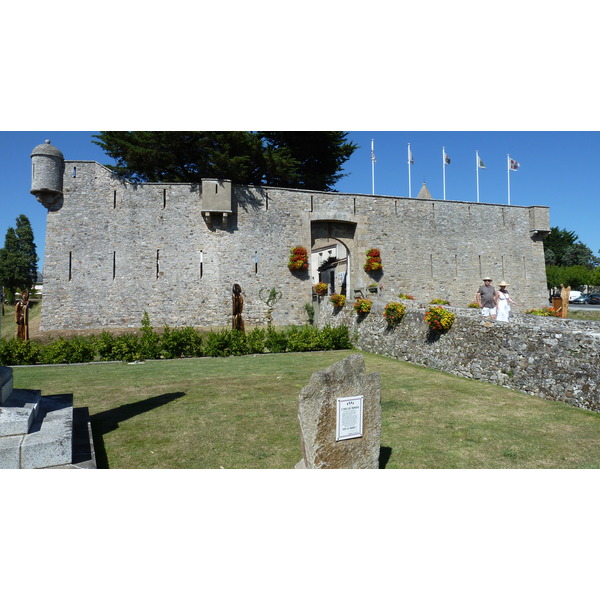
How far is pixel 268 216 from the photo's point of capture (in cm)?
2050

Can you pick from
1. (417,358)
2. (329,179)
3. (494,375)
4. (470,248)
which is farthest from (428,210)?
(494,375)

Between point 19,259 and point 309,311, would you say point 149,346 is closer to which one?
point 309,311

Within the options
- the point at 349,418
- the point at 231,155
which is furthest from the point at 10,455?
the point at 231,155

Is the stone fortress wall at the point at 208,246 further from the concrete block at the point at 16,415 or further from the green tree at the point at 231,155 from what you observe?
the concrete block at the point at 16,415

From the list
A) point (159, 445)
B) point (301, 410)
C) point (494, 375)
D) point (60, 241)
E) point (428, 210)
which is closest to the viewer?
point (301, 410)

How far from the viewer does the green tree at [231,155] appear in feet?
65.3

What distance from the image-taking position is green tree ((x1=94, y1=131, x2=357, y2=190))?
19.9 metres

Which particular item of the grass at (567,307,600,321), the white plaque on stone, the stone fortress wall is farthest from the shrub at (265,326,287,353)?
the grass at (567,307,600,321)

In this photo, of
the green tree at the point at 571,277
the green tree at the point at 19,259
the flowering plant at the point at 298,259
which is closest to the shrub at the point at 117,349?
the flowering plant at the point at 298,259

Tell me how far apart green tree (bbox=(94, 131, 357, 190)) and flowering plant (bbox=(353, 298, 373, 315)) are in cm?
1000

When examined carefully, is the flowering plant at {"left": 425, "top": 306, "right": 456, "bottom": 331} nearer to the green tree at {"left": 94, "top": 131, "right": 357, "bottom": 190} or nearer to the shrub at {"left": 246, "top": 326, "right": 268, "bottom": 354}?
the shrub at {"left": 246, "top": 326, "right": 268, "bottom": 354}

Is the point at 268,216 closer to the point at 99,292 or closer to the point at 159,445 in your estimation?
the point at 99,292

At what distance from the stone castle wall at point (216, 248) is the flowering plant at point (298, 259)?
29cm

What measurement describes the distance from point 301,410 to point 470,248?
22749mm
